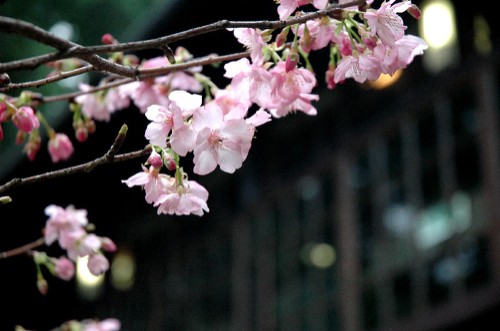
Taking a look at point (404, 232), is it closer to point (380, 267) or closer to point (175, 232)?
point (380, 267)

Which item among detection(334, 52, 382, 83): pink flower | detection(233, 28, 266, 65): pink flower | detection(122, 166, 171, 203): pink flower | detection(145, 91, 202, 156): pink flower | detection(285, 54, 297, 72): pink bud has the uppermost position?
detection(233, 28, 266, 65): pink flower

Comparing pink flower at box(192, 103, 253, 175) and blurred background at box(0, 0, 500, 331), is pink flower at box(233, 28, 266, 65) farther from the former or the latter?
blurred background at box(0, 0, 500, 331)

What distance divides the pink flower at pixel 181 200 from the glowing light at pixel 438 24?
3.61 meters

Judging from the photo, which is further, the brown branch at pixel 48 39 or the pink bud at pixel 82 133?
the pink bud at pixel 82 133

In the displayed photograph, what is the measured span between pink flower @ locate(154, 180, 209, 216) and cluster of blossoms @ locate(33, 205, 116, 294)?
15.4 inches

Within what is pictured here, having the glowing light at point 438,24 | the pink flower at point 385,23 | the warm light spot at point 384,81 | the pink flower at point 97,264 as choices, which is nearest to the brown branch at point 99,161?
the pink flower at point 385,23

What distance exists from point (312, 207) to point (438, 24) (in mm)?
1411

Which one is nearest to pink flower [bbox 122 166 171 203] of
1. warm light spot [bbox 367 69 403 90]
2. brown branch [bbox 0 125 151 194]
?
brown branch [bbox 0 125 151 194]

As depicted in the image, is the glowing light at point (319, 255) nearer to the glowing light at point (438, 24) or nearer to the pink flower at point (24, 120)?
the glowing light at point (438, 24)

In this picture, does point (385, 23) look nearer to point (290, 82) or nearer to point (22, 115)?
point (290, 82)

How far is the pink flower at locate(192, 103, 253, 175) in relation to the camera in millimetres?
1176

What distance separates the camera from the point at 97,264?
1.63 m

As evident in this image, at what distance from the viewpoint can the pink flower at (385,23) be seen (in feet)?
3.73

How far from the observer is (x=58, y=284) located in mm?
6781
